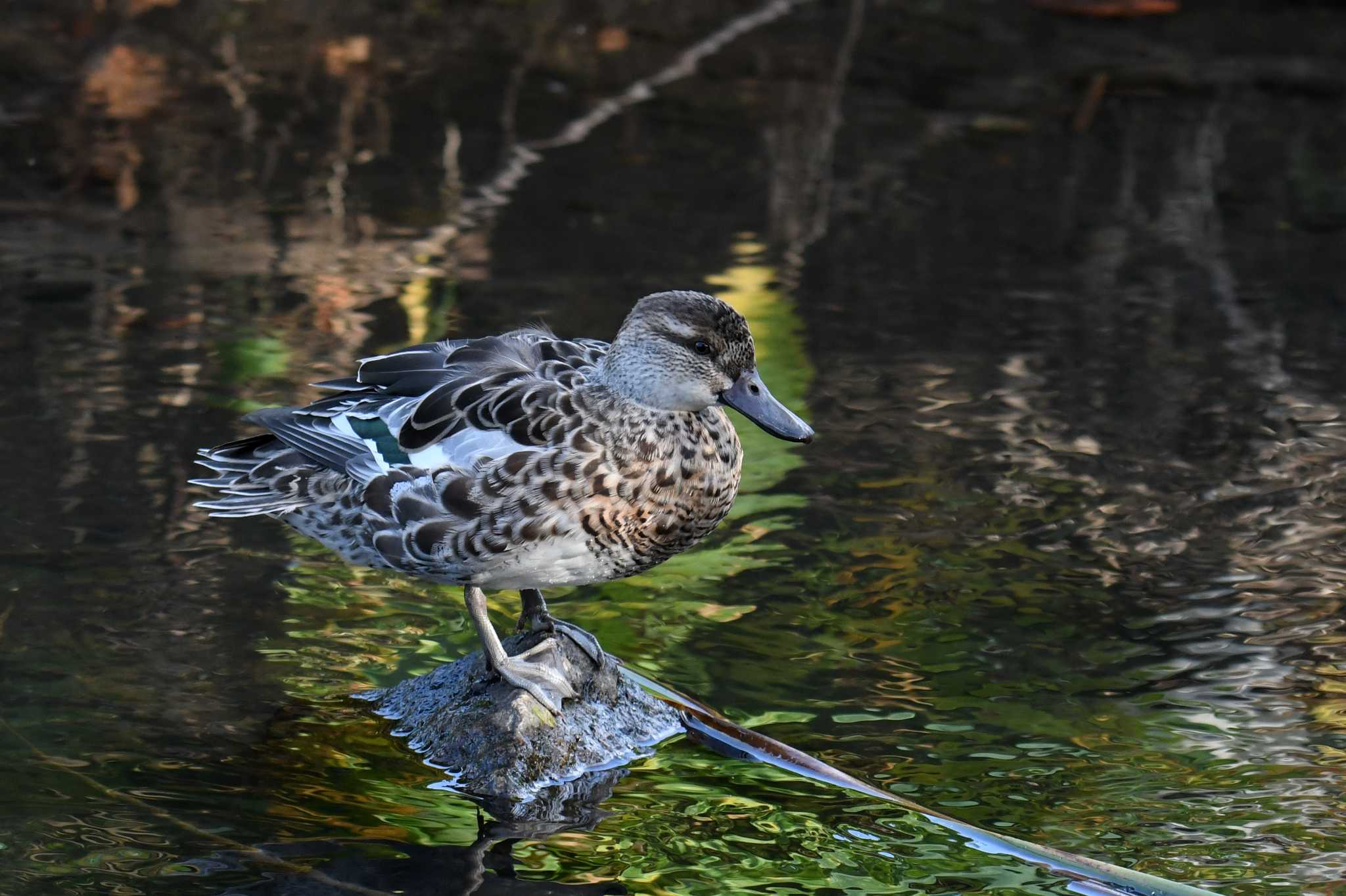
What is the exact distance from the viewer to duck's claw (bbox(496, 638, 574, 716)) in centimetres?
455

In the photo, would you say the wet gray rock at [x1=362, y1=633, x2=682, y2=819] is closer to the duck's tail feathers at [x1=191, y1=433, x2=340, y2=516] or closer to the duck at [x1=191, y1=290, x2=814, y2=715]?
the duck at [x1=191, y1=290, x2=814, y2=715]

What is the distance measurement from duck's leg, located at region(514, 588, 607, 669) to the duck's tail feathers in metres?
0.64

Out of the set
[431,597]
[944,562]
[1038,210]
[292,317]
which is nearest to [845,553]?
[944,562]

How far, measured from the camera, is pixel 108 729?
15.1 ft

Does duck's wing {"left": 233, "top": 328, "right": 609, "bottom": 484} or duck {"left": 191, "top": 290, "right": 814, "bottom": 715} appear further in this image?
duck's wing {"left": 233, "top": 328, "right": 609, "bottom": 484}

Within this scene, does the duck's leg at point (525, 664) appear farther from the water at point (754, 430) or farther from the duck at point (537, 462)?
the water at point (754, 430)

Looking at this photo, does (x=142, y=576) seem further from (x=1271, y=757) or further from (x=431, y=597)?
(x=1271, y=757)

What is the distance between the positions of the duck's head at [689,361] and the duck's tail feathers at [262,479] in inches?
A: 35.6

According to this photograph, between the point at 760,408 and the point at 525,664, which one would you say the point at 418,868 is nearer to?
the point at 525,664

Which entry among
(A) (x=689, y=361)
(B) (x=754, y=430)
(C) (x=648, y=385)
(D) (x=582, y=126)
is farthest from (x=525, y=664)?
(D) (x=582, y=126)

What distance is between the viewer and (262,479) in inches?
195

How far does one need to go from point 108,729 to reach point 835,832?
196 centimetres

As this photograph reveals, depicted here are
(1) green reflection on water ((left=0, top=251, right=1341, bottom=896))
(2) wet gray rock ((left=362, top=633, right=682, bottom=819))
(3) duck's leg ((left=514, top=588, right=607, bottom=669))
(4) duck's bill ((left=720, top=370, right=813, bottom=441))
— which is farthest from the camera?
(3) duck's leg ((left=514, top=588, right=607, bottom=669))

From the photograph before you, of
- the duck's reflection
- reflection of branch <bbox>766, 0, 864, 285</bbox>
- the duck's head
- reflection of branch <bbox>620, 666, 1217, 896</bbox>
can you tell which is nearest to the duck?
the duck's head
